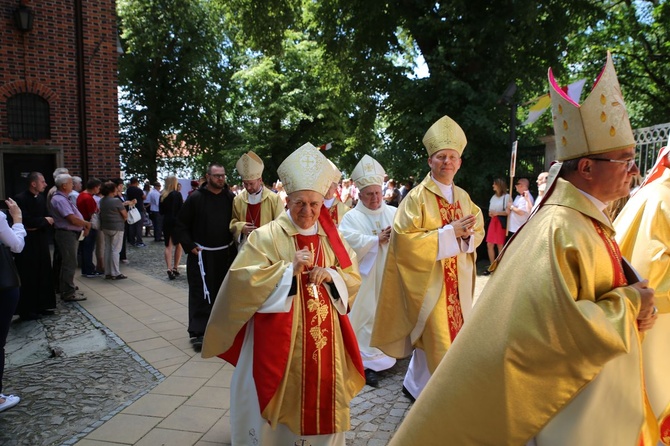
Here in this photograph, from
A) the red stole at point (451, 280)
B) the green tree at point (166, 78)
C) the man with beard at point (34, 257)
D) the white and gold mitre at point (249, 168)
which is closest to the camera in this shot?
→ the red stole at point (451, 280)

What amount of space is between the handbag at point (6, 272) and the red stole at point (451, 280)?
372cm

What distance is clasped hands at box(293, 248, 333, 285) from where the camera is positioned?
10.7 feet

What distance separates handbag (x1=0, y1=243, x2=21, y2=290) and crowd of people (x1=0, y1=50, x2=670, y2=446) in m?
0.11

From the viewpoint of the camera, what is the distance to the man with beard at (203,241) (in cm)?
626

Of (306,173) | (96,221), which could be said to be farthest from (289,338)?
(96,221)

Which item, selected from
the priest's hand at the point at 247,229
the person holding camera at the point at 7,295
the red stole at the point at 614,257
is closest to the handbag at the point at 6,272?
the person holding camera at the point at 7,295

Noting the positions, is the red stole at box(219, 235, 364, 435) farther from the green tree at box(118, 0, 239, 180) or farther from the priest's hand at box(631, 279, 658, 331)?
the green tree at box(118, 0, 239, 180)

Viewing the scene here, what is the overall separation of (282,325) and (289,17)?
13297mm

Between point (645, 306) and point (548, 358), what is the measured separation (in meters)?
0.49

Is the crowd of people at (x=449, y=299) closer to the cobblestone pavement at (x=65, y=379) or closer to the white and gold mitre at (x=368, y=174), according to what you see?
the white and gold mitre at (x=368, y=174)

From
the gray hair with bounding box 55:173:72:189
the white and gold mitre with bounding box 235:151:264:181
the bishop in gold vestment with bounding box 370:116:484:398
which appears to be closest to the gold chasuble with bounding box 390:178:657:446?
the bishop in gold vestment with bounding box 370:116:484:398

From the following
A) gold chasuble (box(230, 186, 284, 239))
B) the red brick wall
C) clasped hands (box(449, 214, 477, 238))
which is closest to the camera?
clasped hands (box(449, 214, 477, 238))

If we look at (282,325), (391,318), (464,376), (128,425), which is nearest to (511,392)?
(464,376)

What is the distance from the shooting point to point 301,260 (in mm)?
3238
